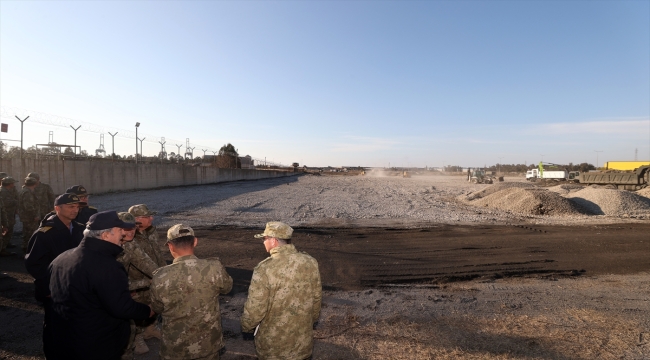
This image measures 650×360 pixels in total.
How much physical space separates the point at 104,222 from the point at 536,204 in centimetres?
2018

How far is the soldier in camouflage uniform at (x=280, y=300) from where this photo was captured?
9.80 ft

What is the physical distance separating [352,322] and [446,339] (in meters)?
1.30

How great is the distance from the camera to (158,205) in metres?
19.2

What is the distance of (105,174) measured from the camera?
24109 mm

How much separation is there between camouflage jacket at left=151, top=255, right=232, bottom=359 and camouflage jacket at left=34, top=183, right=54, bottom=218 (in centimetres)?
709

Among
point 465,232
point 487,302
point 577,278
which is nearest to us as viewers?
point 487,302

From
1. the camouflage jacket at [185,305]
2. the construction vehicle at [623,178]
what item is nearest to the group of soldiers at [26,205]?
the camouflage jacket at [185,305]

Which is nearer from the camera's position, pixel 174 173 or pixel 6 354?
pixel 6 354

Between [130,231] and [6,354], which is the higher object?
[130,231]

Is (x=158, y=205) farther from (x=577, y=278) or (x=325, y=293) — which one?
(x=577, y=278)

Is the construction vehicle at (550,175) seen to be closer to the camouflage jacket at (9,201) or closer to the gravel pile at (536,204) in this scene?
the gravel pile at (536,204)

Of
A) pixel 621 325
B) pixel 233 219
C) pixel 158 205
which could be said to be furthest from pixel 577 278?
pixel 158 205

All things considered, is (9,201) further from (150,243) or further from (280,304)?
(280,304)

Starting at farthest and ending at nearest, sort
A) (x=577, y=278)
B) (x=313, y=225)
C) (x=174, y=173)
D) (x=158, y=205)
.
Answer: (x=174, y=173) → (x=158, y=205) → (x=313, y=225) → (x=577, y=278)
